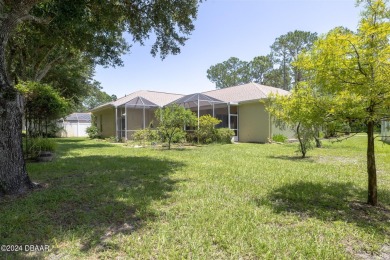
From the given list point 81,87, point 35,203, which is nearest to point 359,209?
point 35,203

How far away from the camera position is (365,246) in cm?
295

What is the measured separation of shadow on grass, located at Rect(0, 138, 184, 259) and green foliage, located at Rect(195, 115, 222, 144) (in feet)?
32.8

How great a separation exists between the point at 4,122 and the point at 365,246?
625 cm

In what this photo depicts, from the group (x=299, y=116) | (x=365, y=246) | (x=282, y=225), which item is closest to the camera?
(x=365, y=246)

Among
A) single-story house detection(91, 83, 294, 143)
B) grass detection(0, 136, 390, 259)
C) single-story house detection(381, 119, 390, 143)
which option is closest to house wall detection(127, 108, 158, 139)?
single-story house detection(91, 83, 294, 143)

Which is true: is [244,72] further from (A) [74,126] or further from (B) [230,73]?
(A) [74,126]

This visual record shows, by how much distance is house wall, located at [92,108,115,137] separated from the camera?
Result: 2348cm

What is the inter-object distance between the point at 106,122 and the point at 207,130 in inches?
513

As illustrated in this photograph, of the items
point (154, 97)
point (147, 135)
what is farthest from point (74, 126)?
point (147, 135)

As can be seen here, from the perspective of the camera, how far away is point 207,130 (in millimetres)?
17047

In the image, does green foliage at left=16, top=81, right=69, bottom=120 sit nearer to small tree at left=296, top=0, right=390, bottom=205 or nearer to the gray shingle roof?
small tree at left=296, top=0, right=390, bottom=205

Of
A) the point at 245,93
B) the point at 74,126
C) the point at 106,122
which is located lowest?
the point at 74,126

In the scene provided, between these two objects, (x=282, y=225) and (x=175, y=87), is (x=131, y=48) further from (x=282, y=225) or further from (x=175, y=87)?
(x=175, y=87)

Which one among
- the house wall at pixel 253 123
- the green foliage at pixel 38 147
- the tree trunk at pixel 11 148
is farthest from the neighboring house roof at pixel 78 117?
the tree trunk at pixel 11 148
